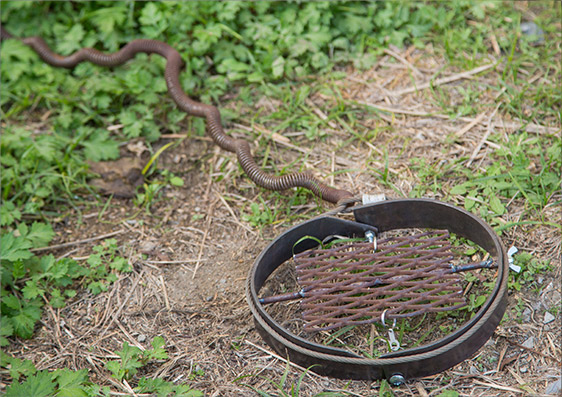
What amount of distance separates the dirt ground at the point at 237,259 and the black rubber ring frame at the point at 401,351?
0.41ft

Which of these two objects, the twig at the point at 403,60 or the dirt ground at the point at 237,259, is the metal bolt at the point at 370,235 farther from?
the twig at the point at 403,60

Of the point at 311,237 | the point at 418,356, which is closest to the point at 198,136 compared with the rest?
the point at 311,237

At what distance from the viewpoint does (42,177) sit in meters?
3.77

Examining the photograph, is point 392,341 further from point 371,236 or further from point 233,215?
point 233,215

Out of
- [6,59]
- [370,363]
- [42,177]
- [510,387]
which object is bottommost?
[510,387]

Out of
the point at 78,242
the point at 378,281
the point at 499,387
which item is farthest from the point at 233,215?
the point at 499,387

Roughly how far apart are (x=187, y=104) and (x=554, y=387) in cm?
281

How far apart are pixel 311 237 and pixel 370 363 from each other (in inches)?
33.3

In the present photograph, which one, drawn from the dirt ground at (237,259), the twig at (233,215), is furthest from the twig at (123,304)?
the twig at (233,215)

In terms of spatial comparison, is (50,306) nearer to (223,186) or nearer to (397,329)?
(223,186)

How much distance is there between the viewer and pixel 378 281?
2.86 m

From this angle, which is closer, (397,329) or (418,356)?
(418,356)

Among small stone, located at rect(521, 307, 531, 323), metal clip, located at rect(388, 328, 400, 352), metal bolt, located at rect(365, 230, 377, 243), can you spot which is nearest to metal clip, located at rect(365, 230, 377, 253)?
metal bolt, located at rect(365, 230, 377, 243)

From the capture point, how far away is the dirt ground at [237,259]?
2.71 meters
